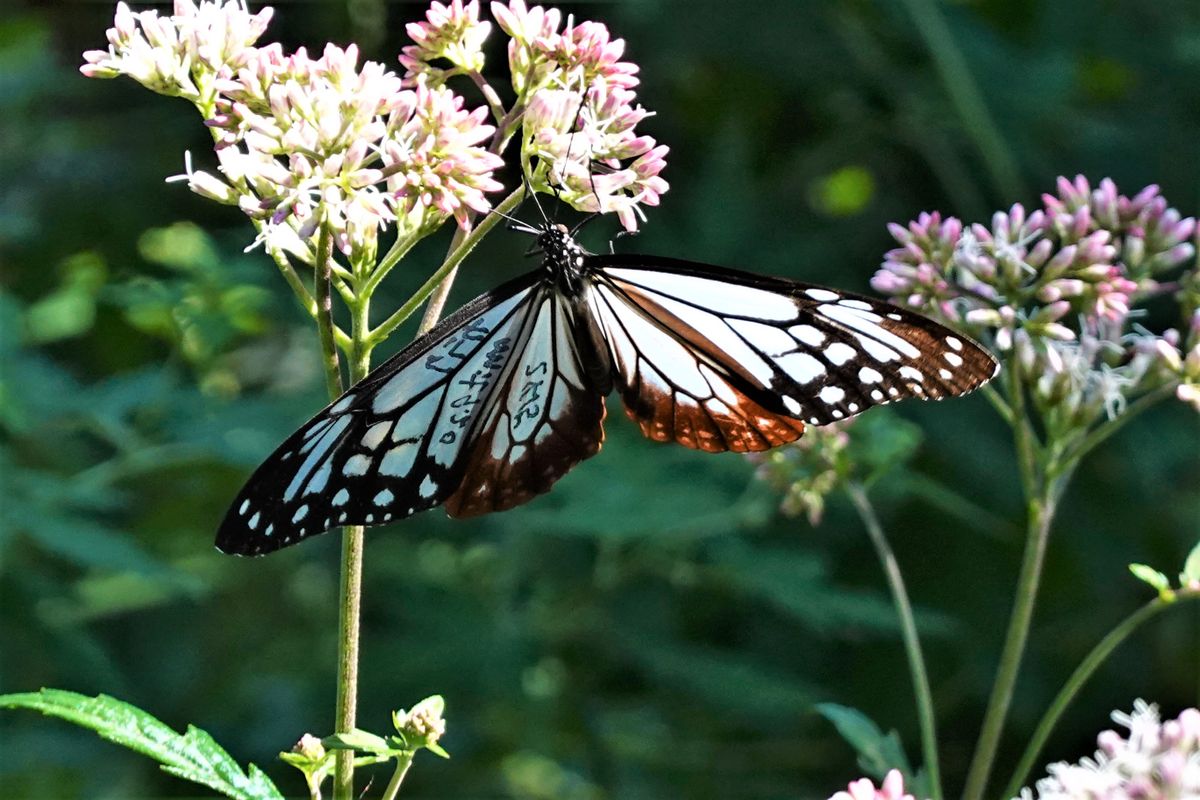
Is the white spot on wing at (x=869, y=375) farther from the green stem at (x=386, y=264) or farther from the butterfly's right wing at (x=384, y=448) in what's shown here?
the green stem at (x=386, y=264)

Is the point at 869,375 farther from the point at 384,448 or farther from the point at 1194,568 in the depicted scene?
the point at 384,448

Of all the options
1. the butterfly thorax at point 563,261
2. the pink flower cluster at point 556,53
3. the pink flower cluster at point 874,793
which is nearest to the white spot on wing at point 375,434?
the butterfly thorax at point 563,261

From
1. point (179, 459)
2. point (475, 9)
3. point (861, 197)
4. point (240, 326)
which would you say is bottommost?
point (475, 9)

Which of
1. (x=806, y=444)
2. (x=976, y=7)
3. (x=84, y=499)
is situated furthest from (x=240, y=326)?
(x=976, y=7)

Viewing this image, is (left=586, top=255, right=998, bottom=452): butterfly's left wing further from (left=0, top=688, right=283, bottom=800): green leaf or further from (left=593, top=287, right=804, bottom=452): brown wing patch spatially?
(left=0, top=688, right=283, bottom=800): green leaf

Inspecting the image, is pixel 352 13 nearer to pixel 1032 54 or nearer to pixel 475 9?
pixel 1032 54

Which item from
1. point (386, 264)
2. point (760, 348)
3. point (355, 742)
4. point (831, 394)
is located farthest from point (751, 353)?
point (355, 742)
